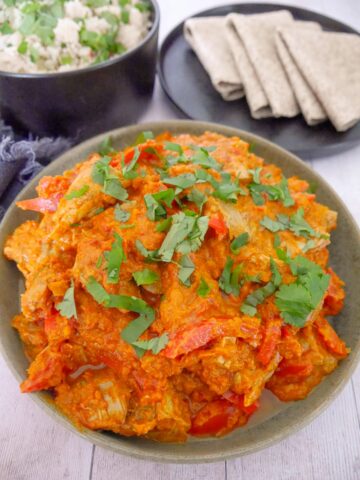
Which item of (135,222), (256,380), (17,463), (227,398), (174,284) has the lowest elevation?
(17,463)

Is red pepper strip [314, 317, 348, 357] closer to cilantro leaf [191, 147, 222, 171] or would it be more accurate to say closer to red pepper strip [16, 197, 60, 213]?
cilantro leaf [191, 147, 222, 171]

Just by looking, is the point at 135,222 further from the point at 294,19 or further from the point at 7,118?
the point at 294,19

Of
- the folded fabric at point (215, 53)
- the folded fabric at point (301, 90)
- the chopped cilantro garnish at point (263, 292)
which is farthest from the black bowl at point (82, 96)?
the chopped cilantro garnish at point (263, 292)

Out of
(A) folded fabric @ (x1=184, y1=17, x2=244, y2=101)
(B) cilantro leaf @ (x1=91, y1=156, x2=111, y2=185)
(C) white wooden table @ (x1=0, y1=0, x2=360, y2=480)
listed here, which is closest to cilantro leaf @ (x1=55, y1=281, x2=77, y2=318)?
(B) cilantro leaf @ (x1=91, y1=156, x2=111, y2=185)

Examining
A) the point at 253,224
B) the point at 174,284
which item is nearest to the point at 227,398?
the point at 174,284

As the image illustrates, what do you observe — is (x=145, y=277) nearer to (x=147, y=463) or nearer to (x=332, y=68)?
(x=147, y=463)

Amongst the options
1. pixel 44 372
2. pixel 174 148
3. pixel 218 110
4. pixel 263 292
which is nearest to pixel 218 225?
pixel 263 292
